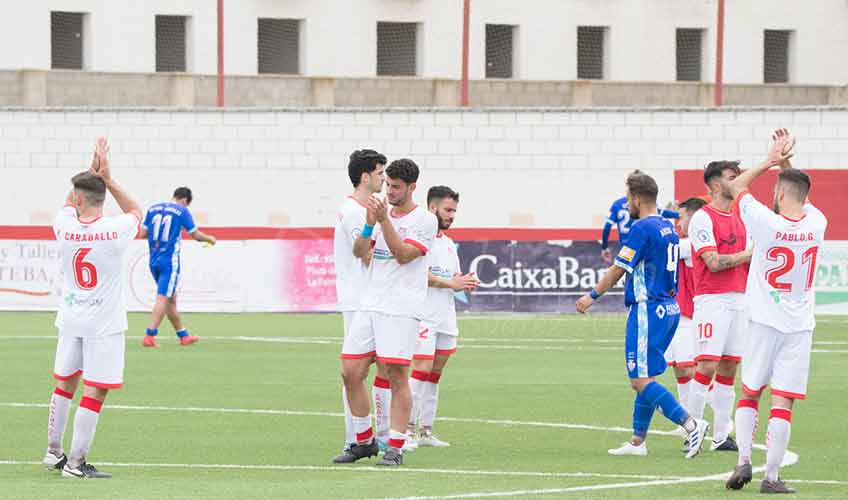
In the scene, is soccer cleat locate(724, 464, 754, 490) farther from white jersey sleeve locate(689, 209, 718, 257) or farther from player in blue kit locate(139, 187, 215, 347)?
player in blue kit locate(139, 187, 215, 347)

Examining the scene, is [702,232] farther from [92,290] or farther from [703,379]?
[92,290]

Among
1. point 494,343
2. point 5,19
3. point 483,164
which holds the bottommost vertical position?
point 494,343

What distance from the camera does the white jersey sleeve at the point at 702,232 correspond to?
1328 centimetres

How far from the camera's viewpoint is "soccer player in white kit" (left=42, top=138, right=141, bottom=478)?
1147 cm

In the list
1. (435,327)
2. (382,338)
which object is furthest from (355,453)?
(435,327)

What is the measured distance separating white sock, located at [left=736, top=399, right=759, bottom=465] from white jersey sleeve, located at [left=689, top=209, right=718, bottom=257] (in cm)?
250

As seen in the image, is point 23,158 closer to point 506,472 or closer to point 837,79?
point 506,472

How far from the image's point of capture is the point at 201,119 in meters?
35.0

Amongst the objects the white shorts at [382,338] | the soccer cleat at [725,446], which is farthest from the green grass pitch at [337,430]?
the white shorts at [382,338]

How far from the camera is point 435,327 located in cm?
1370

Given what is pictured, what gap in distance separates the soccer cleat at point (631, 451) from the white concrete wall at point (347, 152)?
21.9m

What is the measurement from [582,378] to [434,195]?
619cm

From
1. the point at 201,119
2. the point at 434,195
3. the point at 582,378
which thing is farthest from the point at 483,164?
the point at 434,195

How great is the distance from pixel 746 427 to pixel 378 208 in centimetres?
281
